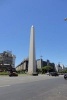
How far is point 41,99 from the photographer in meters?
14.2

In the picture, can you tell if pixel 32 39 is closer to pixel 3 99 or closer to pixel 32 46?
pixel 32 46

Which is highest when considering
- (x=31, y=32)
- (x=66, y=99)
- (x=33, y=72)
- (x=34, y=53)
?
(x=31, y=32)

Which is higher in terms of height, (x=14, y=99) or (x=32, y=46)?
(x=32, y=46)

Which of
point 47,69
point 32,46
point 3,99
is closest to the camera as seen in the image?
point 3,99

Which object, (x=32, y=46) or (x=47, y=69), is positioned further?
(x=47, y=69)

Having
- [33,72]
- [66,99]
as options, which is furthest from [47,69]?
[66,99]

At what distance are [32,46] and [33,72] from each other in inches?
434

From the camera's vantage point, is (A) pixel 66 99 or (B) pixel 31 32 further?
(B) pixel 31 32

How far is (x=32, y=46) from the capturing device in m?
96.2

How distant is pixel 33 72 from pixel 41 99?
85.9m

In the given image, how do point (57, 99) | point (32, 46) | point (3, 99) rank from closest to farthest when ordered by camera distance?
point (3, 99) < point (57, 99) < point (32, 46)

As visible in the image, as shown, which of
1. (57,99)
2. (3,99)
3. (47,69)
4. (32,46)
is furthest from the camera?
(47,69)

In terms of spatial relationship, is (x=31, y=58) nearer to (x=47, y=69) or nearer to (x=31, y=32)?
(x=31, y=32)

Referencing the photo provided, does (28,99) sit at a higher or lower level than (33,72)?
lower
